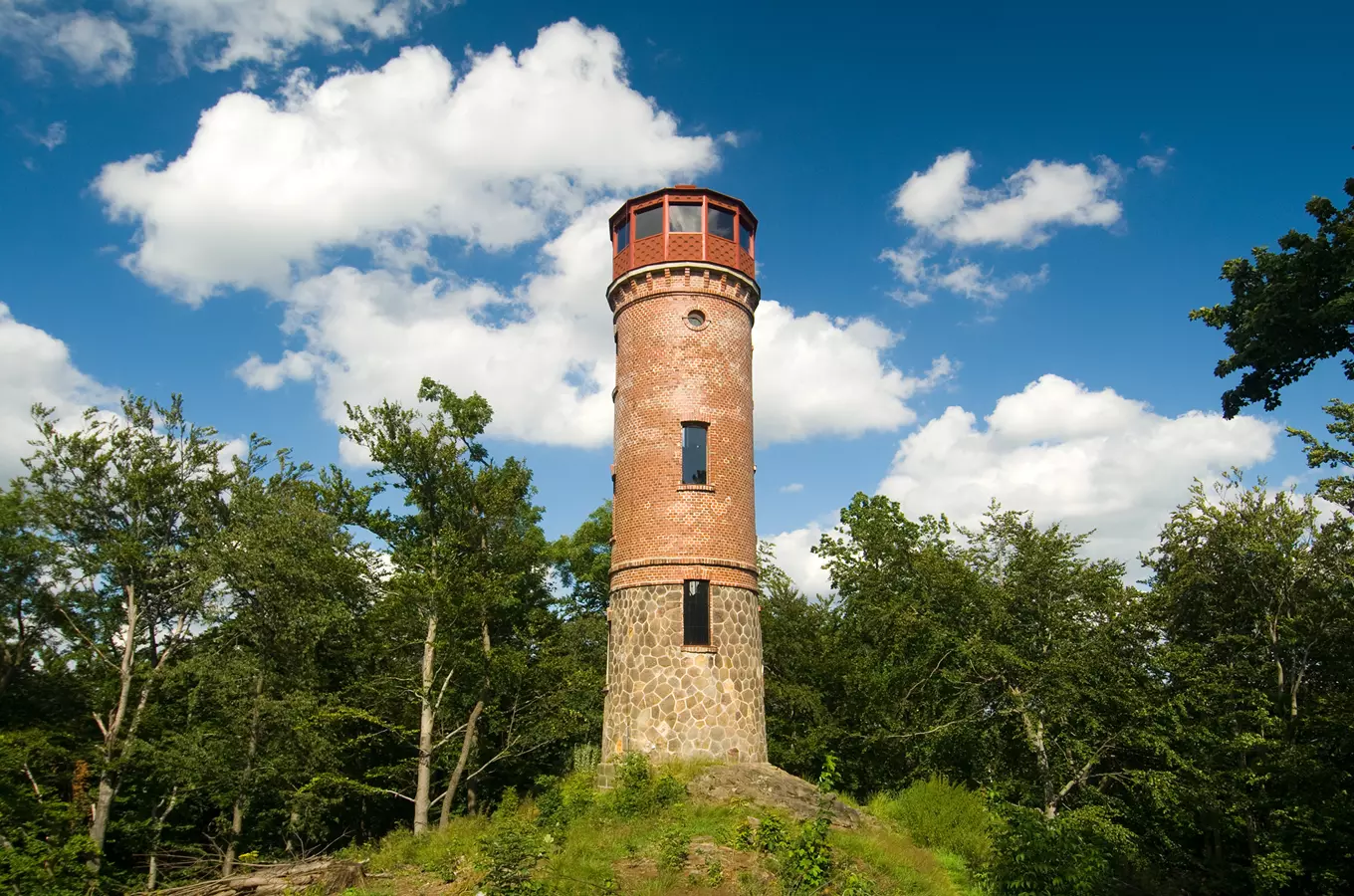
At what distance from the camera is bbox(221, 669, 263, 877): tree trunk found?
22.3 m

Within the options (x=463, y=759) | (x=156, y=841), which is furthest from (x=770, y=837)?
(x=156, y=841)

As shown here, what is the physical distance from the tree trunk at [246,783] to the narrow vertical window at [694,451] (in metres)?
13.1

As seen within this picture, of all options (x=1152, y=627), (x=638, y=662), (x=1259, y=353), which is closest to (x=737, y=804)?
(x=638, y=662)

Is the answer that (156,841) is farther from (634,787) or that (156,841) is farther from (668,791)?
(668,791)

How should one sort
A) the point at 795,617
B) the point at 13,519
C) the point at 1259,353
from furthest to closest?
the point at 795,617 → the point at 13,519 → the point at 1259,353

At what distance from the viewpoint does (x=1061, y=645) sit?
19.3 meters

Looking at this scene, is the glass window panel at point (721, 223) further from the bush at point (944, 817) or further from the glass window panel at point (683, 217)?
the bush at point (944, 817)

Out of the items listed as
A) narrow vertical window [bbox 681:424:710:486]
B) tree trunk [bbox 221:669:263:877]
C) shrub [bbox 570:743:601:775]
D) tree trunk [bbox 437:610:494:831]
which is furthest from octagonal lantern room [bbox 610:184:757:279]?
tree trunk [bbox 221:669:263:877]

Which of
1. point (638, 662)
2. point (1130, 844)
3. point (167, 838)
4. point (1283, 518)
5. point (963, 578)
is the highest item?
point (1283, 518)

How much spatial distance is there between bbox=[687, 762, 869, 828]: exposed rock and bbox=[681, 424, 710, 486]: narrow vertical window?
6.41 m

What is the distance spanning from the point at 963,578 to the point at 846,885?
10.3 meters

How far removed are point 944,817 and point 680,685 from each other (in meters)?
5.86

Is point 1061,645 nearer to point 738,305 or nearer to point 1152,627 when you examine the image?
point 1152,627

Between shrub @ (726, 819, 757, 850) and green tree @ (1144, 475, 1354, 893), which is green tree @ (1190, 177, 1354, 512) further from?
shrub @ (726, 819, 757, 850)
